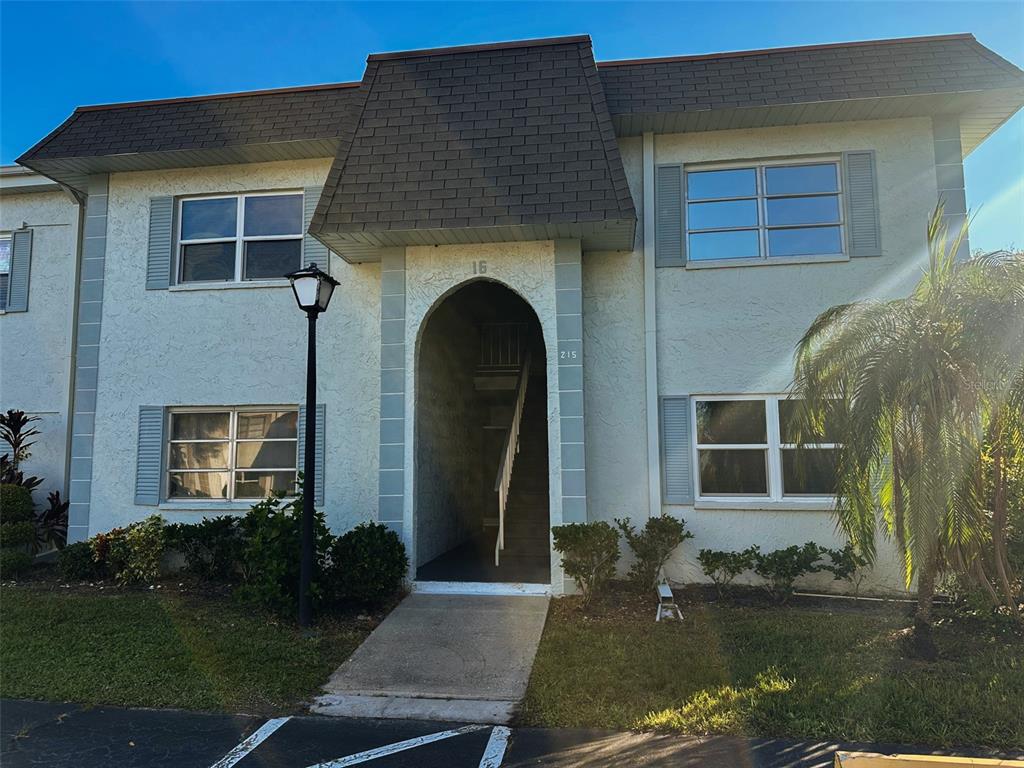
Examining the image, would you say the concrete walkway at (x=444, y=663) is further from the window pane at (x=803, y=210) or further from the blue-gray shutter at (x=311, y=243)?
the window pane at (x=803, y=210)

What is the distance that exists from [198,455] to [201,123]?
4.77 m

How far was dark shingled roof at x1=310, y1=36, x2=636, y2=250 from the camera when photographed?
24.9 feet

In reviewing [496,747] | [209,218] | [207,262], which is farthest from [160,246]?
[496,747]

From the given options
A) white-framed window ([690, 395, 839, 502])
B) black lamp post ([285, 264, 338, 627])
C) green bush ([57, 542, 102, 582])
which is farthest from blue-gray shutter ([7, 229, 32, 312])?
white-framed window ([690, 395, 839, 502])

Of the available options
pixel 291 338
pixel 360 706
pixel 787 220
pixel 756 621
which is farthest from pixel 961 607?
pixel 291 338

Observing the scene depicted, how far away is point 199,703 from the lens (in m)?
4.97

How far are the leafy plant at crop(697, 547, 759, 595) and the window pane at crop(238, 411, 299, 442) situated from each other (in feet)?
19.1

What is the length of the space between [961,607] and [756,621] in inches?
87.6

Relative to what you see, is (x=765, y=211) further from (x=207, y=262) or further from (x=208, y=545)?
(x=208, y=545)

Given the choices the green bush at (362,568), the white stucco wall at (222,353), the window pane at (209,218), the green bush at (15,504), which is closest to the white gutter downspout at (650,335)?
the green bush at (362,568)

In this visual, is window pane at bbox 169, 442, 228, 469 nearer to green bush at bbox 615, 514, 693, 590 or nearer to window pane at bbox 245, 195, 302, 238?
window pane at bbox 245, 195, 302, 238

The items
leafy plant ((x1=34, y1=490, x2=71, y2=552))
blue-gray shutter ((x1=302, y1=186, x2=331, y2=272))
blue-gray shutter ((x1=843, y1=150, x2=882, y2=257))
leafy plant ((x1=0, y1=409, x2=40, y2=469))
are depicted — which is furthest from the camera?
leafy plant ((x1=0, y1=409, x2=40, y2=469))

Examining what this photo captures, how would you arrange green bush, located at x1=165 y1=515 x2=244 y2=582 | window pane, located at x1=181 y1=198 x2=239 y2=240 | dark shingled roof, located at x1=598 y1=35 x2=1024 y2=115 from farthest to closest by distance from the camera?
window pane, located at x1=181 y1=198 x2=239 y2=240 < green bush, located at x1=165 y1=515 x2=244 y2=582 < dark shingled roof, located at x1=598 y1=35 x2=1024 y2=115

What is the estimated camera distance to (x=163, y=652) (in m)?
6.06
